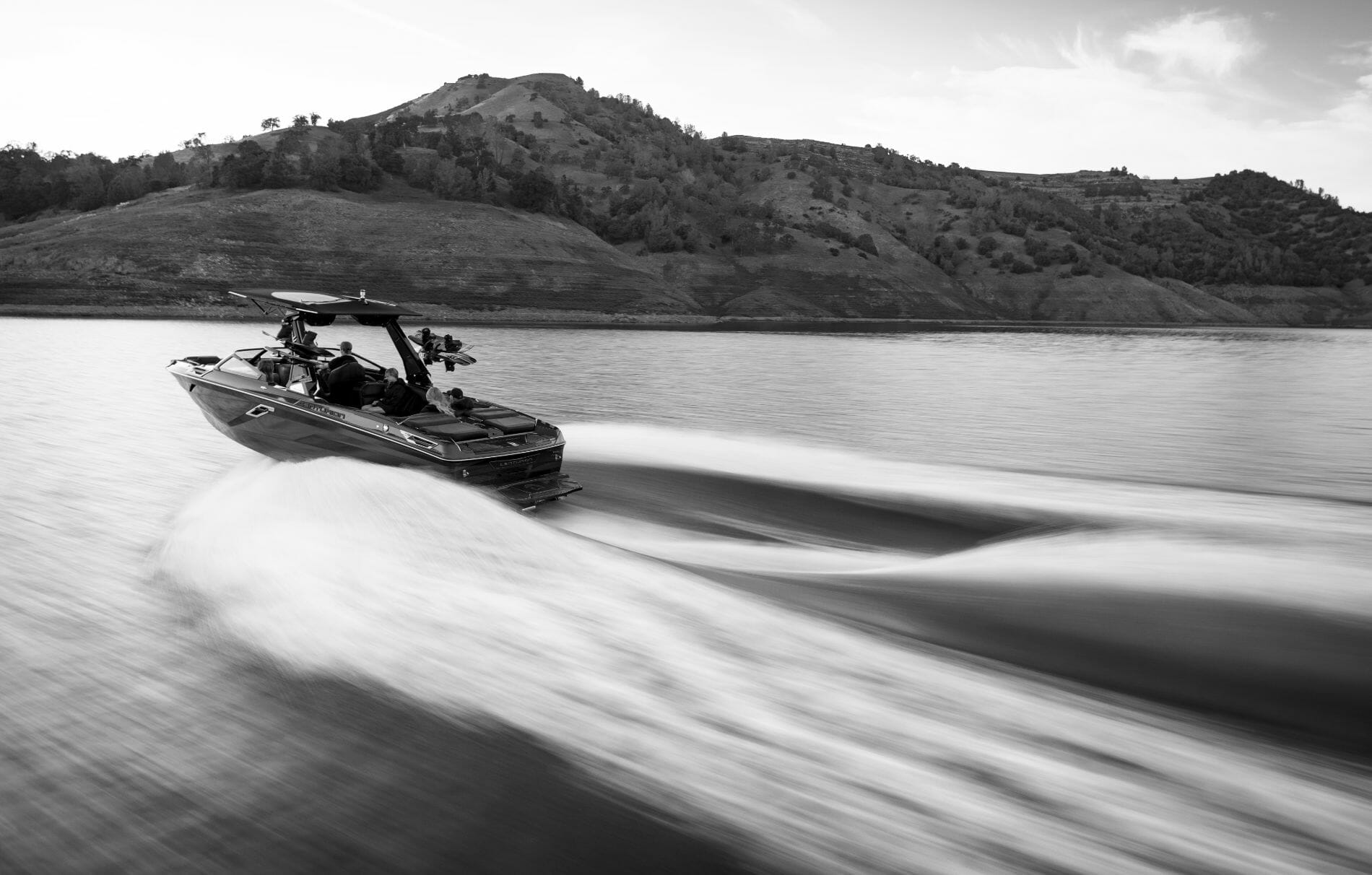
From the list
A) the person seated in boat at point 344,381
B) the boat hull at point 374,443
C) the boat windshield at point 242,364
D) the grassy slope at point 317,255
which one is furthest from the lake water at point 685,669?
the grassy slope at point 317,255

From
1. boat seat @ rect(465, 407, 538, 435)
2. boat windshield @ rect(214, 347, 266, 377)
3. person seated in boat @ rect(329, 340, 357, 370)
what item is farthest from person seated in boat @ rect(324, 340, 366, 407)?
boat windshield @ rect(214, 347, 266, 377)

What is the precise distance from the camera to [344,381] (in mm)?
10672

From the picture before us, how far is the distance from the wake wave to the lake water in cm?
3

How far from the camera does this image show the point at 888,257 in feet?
413

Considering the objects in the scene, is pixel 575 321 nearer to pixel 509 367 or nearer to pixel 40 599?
pixel 509 367

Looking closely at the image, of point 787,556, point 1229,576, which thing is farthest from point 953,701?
point 1229,576

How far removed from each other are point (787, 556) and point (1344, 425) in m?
17.0

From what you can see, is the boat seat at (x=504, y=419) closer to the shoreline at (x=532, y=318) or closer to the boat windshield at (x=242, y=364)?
the boat windshield at (x=242, y=364)

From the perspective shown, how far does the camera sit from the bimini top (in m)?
11.2

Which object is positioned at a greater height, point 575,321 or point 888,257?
point 888,257

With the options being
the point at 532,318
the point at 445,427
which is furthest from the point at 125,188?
the point at 445,427

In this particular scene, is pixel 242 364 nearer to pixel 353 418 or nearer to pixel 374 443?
pixel 353 418

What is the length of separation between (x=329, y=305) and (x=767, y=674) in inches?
302

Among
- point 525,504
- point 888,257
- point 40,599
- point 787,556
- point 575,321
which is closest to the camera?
point 40,599
